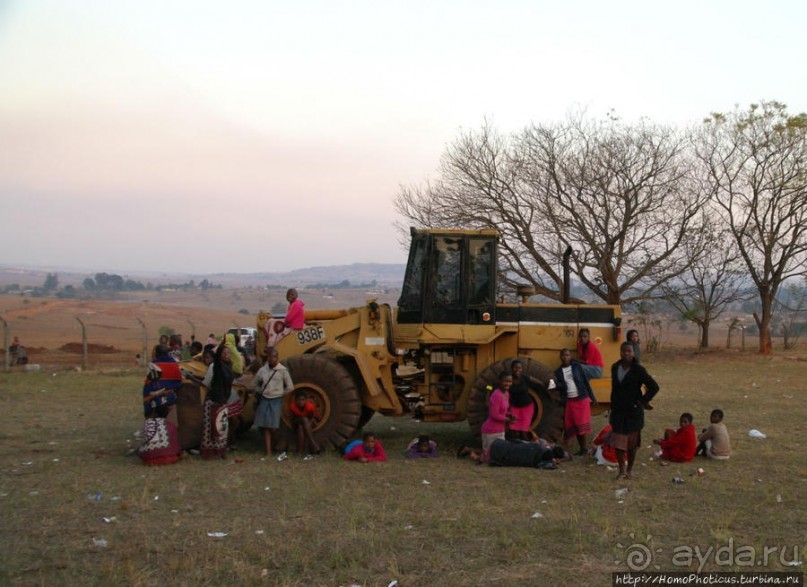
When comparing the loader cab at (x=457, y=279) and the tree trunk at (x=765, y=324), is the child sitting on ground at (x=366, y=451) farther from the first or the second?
the tree trunk at (x=765, y=324)

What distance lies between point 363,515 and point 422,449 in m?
3.23

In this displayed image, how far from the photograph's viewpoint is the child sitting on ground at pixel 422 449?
10377 mm

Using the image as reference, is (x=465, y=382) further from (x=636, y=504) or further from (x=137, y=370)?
(x=137, y=370)

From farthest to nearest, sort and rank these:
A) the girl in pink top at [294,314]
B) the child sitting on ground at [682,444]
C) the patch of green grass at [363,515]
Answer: the girl in pink top at [294,314] → the child sitting on ground at [682,444] → the patch of green grass at [363,515]

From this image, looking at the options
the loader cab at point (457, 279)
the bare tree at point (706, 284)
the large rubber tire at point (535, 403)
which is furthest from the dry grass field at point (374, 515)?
the bare tree at point (706, 284)

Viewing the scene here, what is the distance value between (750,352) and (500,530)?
24.2m

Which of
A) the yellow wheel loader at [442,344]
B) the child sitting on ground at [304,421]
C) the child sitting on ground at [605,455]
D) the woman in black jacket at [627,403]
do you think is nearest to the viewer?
the woman in black jacket at [627,403]

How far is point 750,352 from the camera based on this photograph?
27938mm

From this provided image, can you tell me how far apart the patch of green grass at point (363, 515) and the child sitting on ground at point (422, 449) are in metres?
0.26

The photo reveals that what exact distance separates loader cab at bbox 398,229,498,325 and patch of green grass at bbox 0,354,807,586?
6.33ft

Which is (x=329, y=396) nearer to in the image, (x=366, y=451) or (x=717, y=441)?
(x=366, y=451)

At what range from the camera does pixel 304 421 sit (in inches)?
400

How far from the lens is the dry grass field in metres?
5.85

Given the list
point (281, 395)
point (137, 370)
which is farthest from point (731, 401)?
point (137, 370)
